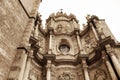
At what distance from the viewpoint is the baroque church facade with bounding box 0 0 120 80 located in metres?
6.37

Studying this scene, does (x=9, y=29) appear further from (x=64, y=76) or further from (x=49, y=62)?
(x=64, y=76)

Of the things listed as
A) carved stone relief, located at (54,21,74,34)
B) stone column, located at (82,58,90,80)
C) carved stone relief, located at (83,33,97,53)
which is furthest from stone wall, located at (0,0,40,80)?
carved stone relief, located at (54,21,74,34)

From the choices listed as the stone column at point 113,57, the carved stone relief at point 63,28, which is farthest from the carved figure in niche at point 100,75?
the carved stone relief at point 63,28

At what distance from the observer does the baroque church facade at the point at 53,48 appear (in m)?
6.37

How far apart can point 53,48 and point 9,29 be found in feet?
31.2

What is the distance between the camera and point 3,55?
18.9ft

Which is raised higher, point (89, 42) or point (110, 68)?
point (89, 42)

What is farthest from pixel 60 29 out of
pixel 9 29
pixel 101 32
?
pixel 9 29

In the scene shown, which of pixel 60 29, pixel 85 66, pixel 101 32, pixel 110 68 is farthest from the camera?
pixel 60 29

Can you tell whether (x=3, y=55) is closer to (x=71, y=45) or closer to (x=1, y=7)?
(x=1, y=7)

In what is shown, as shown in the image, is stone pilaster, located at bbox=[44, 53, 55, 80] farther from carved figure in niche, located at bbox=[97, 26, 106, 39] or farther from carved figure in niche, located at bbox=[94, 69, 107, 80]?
carved figure in niche, located at bbox=[97, 26, 106, 39]

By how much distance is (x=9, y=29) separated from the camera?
22.0 ft

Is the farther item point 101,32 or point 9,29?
point 101,32

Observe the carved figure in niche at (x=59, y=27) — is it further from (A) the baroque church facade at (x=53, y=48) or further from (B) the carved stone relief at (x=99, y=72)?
(B) the carved stone relief at (x=99, y=72)
